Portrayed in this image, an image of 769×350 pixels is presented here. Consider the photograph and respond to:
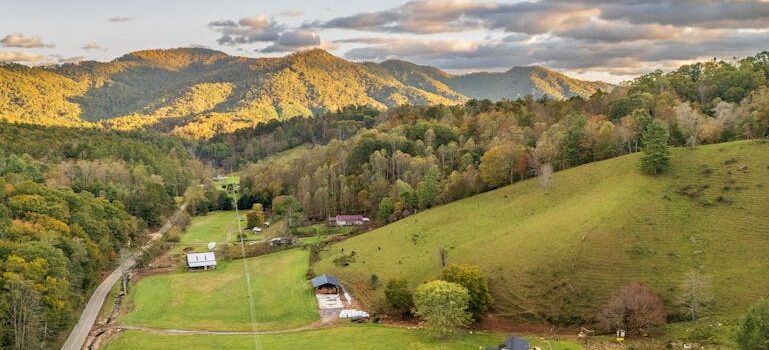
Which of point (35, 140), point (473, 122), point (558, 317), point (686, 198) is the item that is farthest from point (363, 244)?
point (35, 140)

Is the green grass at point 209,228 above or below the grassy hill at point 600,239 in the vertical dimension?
below

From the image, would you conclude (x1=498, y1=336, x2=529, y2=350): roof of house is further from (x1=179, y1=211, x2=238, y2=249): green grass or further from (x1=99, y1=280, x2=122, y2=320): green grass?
(x1=179, y1=211, x2=238, y2=249): green grass

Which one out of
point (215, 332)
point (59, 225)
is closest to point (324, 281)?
point (215, 332)

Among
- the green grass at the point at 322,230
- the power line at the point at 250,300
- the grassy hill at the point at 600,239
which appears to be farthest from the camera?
the green grass at the point at 322,230

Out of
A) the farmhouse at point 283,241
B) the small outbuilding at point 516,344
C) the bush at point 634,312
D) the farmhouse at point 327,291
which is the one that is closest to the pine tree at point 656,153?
the bush at point 634,312

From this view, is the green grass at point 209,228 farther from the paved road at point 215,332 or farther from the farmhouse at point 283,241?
the paved road at point 215,332

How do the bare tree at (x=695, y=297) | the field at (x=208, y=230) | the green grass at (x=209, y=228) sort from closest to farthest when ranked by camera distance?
the bare tree at (x=695, y=297) < the field at (x=208, y=230) < the green grass at (x=209, y=228)

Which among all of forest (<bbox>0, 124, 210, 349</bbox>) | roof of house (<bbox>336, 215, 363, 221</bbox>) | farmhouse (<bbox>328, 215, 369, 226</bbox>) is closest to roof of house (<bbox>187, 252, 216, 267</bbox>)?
forest (<bbox>0, 124, 210, 349</bbox>)

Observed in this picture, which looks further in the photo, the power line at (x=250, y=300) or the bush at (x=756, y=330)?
the power line at (x=250, y=300)
